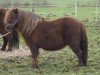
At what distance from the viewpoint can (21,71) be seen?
847cm

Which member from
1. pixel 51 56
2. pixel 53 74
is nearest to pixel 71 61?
pixel 51 56

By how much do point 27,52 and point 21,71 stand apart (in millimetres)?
2653

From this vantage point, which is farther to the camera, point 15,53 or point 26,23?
point 15,53

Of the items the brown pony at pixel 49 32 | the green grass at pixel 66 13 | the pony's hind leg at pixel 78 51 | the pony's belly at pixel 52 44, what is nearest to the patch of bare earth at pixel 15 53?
the brown pony at pixel 49 32

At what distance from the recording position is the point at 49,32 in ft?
28.8

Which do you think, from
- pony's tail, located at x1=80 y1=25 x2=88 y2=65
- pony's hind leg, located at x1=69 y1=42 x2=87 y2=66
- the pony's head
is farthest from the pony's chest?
the pony's head

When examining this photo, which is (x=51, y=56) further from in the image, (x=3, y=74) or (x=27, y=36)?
(x=3, y=74)

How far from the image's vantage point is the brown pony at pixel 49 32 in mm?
8688

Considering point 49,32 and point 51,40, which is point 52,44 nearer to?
point 51,40

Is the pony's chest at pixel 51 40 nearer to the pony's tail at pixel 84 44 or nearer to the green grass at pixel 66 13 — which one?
the pony's tail at pixel 84 44

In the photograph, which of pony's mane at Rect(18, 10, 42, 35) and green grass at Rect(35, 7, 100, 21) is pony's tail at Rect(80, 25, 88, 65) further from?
green grass at Rect(35, 7, 100, 21)

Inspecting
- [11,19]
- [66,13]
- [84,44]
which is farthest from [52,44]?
[66,13]

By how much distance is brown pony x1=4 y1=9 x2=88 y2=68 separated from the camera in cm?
869

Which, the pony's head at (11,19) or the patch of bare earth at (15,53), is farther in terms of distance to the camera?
the patch of bare earth at (15,53)
